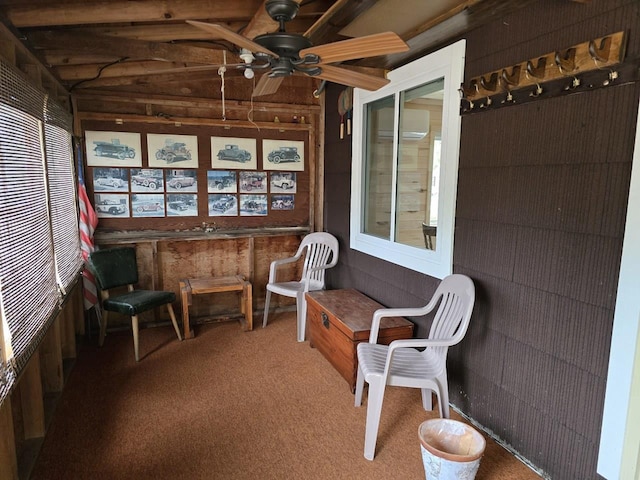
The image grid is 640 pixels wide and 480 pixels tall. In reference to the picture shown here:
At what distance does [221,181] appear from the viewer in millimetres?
4262

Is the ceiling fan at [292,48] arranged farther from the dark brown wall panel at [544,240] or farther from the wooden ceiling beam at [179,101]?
the wooden ceiling beam at [179,101]

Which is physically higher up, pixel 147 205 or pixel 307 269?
pixel 147 205

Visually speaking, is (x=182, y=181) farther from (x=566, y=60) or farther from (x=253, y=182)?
(x=566, y=60)

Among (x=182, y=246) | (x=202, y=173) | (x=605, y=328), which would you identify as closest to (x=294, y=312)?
(x=182, y=246)

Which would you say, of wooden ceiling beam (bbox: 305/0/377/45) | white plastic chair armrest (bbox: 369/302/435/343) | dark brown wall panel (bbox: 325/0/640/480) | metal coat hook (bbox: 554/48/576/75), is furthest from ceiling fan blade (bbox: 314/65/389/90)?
white plastic chair armrest (bbox: 369/302/435/343)

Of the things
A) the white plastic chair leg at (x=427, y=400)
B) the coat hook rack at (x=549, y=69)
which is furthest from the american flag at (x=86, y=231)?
the coat hook rack at (x=549, y=69)

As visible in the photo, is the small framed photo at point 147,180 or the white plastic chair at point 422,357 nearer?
the white plastic chair at point 422,357

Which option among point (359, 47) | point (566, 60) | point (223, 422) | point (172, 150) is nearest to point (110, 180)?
point (172, 150)

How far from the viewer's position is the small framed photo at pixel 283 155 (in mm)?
4387

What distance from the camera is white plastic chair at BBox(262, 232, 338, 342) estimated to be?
383cm

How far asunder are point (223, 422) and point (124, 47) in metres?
2.50

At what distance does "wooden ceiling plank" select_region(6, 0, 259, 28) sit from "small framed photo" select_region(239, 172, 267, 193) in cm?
192

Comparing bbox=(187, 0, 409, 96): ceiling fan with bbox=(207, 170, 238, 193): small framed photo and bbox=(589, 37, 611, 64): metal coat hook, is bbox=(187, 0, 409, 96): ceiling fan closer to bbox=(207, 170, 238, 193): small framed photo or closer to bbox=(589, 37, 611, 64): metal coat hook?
bbox=(589, 37, 611, 64): metal coat hook

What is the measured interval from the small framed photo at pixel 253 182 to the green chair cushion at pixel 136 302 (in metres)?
1.36
